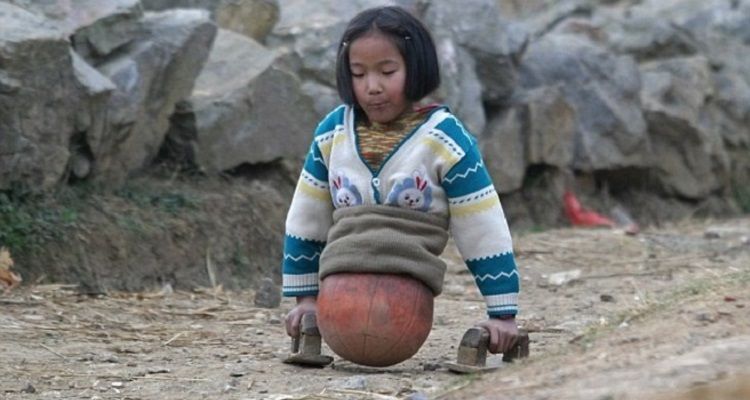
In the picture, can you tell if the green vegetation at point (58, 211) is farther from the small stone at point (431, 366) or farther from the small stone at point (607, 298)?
the small stone at point (431, 366)

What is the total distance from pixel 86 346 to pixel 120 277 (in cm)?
137

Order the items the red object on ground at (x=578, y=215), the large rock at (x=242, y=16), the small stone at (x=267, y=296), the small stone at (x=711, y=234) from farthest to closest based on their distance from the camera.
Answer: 1. the red object on ground at (x=578, y=215)
2. the small stone at (x=711, y=234)
3. the large rock at (x=242, y=16)
4. the small stone at (x=267, y=296)

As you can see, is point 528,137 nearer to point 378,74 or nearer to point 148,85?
point 148,85

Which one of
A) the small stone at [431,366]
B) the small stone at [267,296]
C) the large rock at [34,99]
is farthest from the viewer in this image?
the small stone at [267,296]

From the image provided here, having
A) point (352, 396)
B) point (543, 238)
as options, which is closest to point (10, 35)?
point (352, 396)

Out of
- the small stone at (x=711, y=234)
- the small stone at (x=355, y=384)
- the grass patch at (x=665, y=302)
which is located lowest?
the small stone at (x=355, y=384)

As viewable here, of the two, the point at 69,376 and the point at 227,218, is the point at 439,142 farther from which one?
the point at 227,218

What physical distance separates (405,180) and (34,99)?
2.49m

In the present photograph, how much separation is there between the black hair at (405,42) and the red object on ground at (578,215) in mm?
5444

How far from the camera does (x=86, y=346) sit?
543cm

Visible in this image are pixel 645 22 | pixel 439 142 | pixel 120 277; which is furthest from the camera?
pixel 645 22

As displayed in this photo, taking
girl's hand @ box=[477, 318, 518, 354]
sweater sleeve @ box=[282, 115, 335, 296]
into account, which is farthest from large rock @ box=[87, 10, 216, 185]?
girl's hand @ box=[477, 318, 518, 354]

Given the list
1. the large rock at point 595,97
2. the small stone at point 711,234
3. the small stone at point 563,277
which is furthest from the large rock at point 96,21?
the small stone at point 711,234

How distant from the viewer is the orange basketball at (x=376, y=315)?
4527 millimetres
